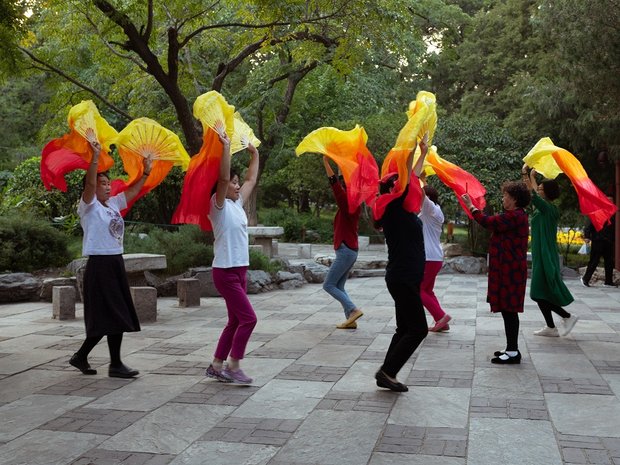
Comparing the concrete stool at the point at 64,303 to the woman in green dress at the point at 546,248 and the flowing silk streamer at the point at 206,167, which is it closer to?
the flowing silk streamer at the point at 206,167

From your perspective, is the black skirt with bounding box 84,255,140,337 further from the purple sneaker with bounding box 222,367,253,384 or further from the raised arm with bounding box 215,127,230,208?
the raised arm with bounding box 215,127,230,208

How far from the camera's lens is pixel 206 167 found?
6.06 m

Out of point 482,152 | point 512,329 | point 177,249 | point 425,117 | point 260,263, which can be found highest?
point 482,152

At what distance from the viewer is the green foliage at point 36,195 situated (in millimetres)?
16763

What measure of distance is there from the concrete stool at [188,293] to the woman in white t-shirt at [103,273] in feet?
15.8

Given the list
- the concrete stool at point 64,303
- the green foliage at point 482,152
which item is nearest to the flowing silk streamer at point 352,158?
the concrete stool at point 64,303

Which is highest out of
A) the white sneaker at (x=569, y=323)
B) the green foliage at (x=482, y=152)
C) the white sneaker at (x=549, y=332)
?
the green foliage at (x=482, y=152)

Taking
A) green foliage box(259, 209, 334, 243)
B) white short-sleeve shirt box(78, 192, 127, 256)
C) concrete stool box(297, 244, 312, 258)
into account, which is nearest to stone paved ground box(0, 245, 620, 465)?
white short-sleeve shirt box(78, 192, 127, 256)

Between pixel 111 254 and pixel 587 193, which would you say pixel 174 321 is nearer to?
pixel 111 254

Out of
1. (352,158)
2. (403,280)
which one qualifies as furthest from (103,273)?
(352,158)

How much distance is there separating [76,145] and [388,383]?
3.39 metres

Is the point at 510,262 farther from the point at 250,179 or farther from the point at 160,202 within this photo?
the point at 160,202

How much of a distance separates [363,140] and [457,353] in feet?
7.54

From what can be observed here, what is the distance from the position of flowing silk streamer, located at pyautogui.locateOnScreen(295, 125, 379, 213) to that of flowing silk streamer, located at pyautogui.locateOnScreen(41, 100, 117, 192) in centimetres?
189
